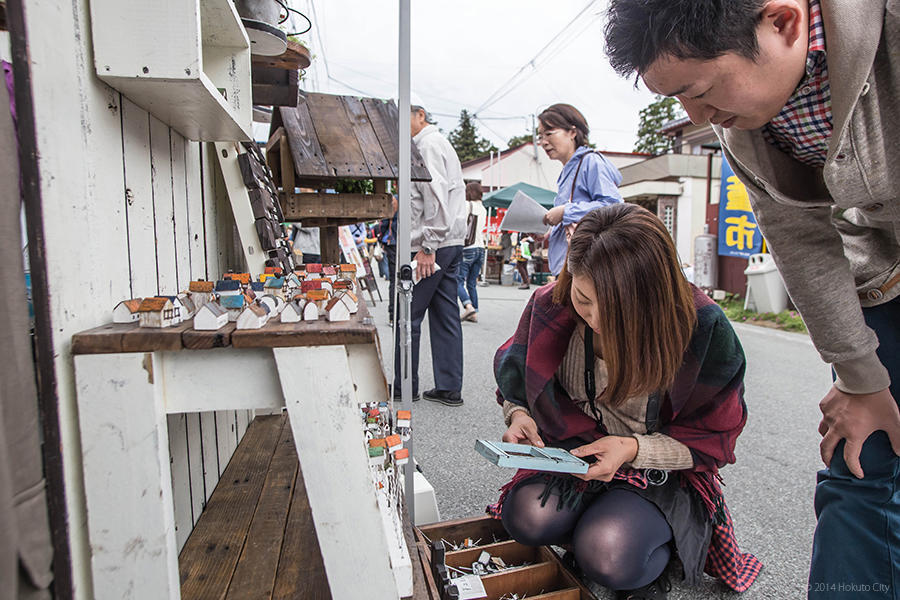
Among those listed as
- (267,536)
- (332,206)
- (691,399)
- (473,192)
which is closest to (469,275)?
(473,192)

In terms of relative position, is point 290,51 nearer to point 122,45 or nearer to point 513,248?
point 122,45

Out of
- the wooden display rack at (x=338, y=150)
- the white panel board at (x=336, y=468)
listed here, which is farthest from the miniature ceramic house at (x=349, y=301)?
the wooden display rack at (x=338, y=150)

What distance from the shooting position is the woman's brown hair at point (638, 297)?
1.15 meters

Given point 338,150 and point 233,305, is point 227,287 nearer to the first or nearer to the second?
point 233,305

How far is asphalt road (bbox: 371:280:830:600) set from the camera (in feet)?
5.15

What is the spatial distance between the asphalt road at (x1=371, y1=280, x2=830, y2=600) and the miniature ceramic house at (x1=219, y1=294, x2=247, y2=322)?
1.17 metres

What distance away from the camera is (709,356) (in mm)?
1244

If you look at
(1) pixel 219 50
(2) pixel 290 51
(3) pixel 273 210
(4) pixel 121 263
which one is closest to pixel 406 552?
(4) pixel 121 263

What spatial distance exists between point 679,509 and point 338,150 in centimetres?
170

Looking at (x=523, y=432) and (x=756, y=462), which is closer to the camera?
(x=523, y=432)

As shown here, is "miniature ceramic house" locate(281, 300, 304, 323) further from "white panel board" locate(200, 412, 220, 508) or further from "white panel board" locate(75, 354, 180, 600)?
"white panel board" locate(200, 412, 220, 508)

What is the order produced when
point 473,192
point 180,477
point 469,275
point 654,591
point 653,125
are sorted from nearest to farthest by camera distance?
point 180,477 → point 654,591 → point 469,275 → point 473,192 → point 653,125

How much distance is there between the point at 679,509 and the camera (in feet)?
4.17

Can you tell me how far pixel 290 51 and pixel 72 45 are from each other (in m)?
1.09
